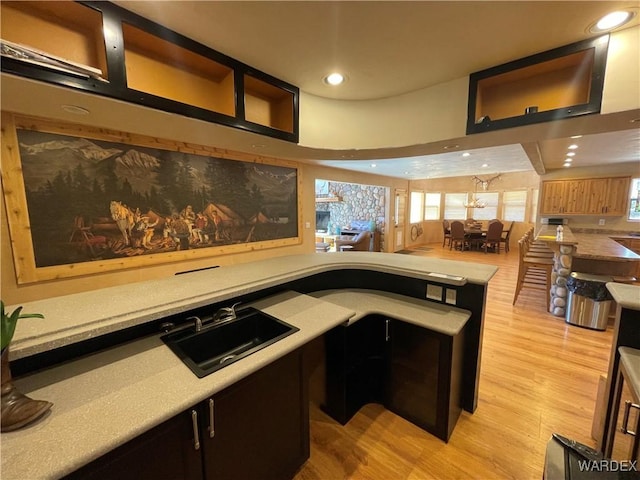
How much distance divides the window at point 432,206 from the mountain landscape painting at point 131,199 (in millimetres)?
7448

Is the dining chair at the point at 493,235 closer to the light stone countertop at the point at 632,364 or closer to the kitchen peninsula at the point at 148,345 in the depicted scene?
the kitchen peninsula at the point at 148,345

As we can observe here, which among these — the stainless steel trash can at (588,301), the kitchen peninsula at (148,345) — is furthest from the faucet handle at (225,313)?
the stainless steel trash can at (588,301)

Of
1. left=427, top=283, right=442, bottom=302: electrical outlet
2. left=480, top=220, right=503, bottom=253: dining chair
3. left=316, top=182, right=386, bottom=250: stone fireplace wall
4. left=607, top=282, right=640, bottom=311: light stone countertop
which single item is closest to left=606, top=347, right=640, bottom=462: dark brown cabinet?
left=607, top=282, right=640, bottom=311: light stone countertop

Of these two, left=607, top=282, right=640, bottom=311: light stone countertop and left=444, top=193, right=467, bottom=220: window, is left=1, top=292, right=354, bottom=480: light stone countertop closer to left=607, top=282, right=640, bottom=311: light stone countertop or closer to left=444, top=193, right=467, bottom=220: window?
left=607, top=282, right=640, bottom=311: light stone countertop

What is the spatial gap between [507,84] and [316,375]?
2.59 meters

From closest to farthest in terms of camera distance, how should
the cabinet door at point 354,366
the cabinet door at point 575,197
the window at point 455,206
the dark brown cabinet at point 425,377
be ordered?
the dark brown cabinet at point 425,377 → the cabinet door at point 354,366 → the cabinet door at point 575,197 → the window at point 455,206

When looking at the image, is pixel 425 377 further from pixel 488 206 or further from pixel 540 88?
pixel 488 206

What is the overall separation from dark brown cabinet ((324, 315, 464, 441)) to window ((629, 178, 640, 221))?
708cm

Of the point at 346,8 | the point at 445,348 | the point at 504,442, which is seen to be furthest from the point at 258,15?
the point at 504,442

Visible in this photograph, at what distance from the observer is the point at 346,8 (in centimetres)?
124

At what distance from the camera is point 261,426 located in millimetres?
1255

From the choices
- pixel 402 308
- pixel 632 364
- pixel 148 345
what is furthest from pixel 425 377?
pixel 148 345

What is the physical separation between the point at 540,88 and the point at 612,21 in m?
0.47

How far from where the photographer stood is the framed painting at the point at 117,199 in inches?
81.8
